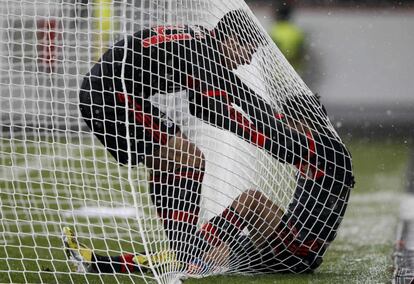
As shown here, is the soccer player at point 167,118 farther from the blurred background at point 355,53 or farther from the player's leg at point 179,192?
the blurred background at point 355,53

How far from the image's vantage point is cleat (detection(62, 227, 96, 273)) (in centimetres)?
456

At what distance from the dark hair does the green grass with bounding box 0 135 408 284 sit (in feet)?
2.41

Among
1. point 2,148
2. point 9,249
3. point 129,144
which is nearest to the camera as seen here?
point 129,144

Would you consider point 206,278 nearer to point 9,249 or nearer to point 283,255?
point 283,255

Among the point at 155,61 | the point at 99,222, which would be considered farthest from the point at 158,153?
the point at 99,222

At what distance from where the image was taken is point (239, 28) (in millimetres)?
4688

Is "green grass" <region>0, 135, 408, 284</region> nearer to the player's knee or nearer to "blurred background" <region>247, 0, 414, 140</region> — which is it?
the player's knee

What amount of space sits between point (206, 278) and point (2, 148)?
3198mm

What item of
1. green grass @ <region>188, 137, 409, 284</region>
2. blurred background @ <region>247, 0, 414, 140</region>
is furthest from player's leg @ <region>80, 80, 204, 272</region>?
blurred background @ <region>247, 0, 414, 140</region>

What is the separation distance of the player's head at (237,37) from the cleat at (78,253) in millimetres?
1040

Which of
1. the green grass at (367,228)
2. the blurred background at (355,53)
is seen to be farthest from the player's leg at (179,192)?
the blurred background at (355,53)

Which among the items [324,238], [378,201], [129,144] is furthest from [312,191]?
[378,201]

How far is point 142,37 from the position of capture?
4496 mm

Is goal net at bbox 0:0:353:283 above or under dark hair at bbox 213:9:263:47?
under
